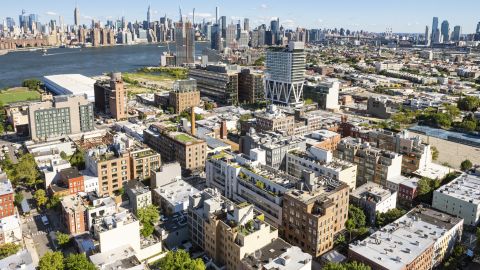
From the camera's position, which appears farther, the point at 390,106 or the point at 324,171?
the point at 390,106

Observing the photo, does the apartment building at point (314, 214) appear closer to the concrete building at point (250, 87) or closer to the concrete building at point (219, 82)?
the concrete building at point (219, 82)

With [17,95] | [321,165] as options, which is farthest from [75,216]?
[17,95]

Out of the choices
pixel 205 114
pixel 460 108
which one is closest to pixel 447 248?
pixel 205 114

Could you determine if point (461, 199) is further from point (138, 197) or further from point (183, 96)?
point (183, 96)

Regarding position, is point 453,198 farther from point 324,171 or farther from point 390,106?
point 390,106

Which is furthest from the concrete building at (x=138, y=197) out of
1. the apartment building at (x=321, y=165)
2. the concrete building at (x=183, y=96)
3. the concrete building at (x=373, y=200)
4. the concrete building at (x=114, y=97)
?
the concrete building at (x=183, y=96)

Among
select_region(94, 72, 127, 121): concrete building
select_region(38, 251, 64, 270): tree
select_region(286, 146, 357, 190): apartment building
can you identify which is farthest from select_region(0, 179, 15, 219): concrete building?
select_region(94, 72, 127, 121): concrete building
